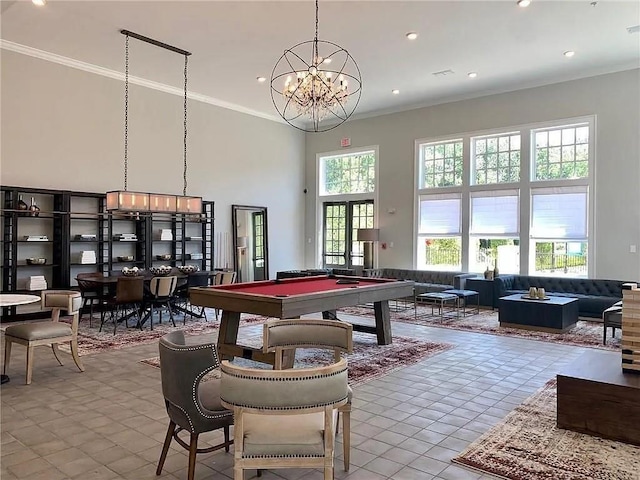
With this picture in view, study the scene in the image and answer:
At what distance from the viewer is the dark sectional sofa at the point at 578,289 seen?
8203 mm

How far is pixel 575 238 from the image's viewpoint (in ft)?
30.4

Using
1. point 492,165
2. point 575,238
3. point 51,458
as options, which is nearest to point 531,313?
point 575,238

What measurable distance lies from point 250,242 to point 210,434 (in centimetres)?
873

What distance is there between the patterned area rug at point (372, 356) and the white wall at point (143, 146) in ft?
15.5

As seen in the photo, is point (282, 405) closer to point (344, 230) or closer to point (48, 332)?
point (48, 332)

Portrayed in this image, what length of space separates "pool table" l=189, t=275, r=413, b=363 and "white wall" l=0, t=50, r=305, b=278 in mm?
4873

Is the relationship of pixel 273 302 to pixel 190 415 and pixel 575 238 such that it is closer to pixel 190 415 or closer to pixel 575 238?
pixel 190 415

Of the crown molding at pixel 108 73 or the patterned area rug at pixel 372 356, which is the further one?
the crown molding at pixel 108 73

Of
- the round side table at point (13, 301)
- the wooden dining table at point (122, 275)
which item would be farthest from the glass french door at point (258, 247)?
the round side table at point (13, 301)

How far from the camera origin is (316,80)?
18.0 feet

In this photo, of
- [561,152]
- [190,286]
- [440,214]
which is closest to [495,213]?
[440,214]

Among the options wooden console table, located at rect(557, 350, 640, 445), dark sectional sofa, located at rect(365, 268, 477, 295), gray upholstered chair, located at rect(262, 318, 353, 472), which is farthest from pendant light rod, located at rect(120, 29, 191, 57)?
wooden console table, located at rect(557, 350, 640, 445)

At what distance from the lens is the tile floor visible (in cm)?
294

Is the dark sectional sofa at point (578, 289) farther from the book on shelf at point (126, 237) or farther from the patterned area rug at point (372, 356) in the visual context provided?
the book on shelf at point (126, 237)
